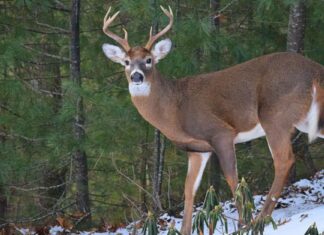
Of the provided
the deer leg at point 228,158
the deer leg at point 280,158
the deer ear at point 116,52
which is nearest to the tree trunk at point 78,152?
the deer ear at point 116,52

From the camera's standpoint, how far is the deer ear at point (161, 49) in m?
8.07

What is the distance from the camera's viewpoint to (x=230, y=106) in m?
8.02

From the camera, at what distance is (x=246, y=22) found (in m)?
12.2

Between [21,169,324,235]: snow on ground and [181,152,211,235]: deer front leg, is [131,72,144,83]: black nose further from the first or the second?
[21,169,324,235]: snow on ground

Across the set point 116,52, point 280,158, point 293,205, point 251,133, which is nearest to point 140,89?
point 116,52

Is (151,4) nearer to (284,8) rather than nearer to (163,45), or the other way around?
(163,45)

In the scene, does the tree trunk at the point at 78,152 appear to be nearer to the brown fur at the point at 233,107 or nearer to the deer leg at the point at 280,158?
the brown fur at the point at 233,107

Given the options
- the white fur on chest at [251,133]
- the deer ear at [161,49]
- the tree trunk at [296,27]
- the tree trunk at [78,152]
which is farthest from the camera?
the tree trunk at [78,152]

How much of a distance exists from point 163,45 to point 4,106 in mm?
3908

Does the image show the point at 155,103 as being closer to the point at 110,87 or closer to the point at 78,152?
the point at 110,87

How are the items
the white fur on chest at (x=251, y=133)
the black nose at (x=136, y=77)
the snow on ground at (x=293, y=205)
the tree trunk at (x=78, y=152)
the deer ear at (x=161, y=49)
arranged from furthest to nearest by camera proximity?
the tree trunk at (x=78, y=152)
the deer ear at (x=161, y=49)
the white fur on chest at (x=251, y=133)
the snow on ground at (x=293, y=205)
the black nose at (x=136, y=77)

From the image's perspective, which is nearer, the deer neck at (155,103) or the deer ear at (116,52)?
the deer neck at (155,103)

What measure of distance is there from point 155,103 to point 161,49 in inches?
24.2

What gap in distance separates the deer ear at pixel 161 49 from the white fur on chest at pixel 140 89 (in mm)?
365
